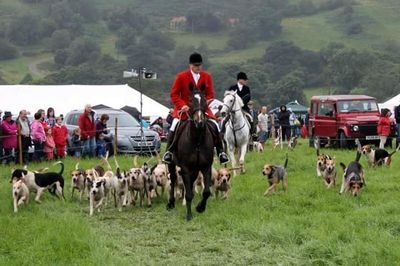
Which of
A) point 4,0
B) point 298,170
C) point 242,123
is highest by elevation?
point 4,0

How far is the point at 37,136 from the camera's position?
19938mm

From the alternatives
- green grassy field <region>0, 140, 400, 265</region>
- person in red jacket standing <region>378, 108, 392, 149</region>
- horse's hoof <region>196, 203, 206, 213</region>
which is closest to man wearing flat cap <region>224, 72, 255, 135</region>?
green grassy field <region>0, 140, 400, 265</region>

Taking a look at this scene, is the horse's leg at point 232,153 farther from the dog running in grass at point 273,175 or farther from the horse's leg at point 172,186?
the horse's leg at point 172,186

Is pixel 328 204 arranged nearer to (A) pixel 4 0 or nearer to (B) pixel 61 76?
(B) pixel 61 76

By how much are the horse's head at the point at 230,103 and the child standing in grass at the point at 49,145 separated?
20.8 feet

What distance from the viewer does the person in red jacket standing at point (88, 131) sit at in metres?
20.5

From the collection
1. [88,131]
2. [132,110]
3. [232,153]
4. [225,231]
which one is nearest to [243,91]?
[232,153]

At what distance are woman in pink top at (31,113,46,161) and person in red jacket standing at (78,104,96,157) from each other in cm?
114

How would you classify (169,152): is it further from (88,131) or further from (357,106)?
(357,106)

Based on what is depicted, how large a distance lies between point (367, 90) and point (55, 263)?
73.9 metres

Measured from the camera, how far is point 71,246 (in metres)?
8.85

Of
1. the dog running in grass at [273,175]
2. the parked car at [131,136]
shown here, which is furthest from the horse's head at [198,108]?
the parked car at [131,136]

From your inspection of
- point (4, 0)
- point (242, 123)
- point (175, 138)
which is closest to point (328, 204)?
point (175, 138)

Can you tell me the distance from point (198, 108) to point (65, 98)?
28204mm
